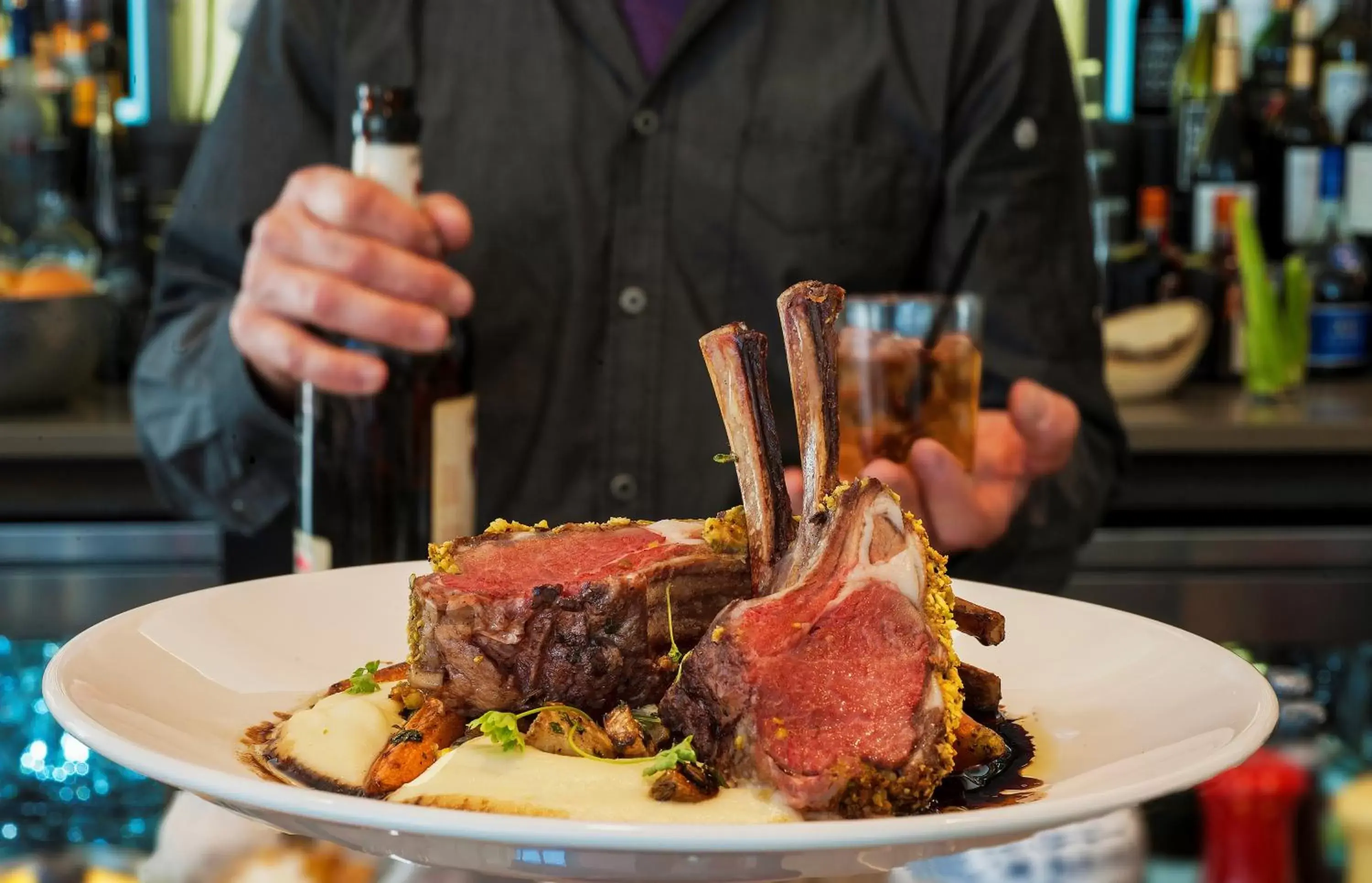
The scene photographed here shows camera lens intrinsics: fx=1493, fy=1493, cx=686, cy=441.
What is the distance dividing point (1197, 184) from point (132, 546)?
1.95 metres

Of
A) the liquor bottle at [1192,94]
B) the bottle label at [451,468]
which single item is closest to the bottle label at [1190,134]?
the liquor bottle at [1192,94]

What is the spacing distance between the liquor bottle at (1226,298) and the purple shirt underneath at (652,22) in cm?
133

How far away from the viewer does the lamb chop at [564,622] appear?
2.21 feet

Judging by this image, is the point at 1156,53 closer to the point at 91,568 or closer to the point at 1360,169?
the point at 1360,169

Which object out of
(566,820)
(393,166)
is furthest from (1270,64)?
(566,820)

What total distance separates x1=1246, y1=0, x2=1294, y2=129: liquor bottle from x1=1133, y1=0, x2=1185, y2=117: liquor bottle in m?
0.14

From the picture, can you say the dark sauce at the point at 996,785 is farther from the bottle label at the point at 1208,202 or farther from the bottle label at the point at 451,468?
the bottle label at the point at 1208,202

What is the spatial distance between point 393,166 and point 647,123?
0.45 meters

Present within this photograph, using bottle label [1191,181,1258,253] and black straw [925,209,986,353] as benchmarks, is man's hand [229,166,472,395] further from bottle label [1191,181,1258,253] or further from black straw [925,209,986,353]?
bottle label [1191,181,1258,253]

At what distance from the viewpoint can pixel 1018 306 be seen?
1671 mm

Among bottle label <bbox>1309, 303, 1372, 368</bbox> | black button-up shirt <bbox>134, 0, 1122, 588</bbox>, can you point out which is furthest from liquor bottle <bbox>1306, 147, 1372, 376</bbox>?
black button-up shirt <bbox>134, 0, 1122, 588</bbox>

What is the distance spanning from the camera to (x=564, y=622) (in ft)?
2.23

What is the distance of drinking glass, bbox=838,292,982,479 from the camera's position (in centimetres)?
113

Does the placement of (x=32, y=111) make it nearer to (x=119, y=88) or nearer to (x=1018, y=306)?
(x=119, y=88)
